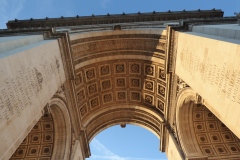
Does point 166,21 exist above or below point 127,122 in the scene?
above

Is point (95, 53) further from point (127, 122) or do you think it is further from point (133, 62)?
point (127, 122)

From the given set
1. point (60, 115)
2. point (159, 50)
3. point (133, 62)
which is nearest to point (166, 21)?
point (159, 50)

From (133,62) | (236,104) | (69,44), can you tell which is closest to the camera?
(236,104)

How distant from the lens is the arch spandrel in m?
17.4

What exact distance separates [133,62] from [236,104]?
11668 millimetres

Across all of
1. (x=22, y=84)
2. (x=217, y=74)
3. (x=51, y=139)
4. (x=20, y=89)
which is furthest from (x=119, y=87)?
(x=20, y=89)

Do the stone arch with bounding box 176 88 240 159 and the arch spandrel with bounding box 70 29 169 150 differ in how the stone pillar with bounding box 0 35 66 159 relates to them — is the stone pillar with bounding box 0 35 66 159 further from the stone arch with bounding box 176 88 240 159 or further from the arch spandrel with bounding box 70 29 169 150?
the stone arch with bounding box 176 88 240 159

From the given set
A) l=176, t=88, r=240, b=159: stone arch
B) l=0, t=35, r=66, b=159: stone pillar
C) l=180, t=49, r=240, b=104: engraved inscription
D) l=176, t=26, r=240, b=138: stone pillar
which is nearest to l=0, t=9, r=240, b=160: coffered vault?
l=176, t=88, r=240, b=159: stone arch

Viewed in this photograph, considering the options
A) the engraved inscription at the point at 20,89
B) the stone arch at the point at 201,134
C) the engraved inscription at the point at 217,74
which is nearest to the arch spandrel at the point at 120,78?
the stone arch at the point at 201,134

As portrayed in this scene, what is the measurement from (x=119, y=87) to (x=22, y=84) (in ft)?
39.9

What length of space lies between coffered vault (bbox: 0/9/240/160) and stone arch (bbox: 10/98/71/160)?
7cm

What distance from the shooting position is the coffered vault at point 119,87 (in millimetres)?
14922

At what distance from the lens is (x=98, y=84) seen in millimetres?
19953

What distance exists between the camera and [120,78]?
2036 cm
